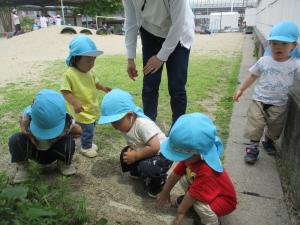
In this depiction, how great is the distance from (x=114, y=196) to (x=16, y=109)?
2.69 m

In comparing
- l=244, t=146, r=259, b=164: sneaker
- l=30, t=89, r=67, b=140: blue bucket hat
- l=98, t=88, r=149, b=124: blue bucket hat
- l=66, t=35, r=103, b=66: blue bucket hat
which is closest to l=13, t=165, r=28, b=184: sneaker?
l=30, t=89, r=67, b=140: blue bucket hat

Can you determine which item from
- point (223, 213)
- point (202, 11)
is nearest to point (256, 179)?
point (223, 213)

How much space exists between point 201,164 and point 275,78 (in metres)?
1.29

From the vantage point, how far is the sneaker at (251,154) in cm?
285

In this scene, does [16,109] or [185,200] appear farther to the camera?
[16,109]

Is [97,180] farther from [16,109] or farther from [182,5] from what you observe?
[16,109]

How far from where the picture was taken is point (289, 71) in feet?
9.29

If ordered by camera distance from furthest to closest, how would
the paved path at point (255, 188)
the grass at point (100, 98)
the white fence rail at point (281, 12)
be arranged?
the white fence rail at point (281, 12), the paved path at point (255, 188), the grass at point (100, 98)

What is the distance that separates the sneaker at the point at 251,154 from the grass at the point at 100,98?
1.48 feet

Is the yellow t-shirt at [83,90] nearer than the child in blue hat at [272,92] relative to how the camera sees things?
No

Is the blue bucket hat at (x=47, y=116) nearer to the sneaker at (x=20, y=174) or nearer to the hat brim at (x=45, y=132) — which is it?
the hat brim at (x=45, y=132)

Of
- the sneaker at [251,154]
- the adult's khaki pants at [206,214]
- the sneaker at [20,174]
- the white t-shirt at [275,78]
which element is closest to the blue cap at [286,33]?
the white t-shirt at [275,78]

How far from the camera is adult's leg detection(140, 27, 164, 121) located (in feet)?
10.4

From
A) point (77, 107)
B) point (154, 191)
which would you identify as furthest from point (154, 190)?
point (77, 107)
